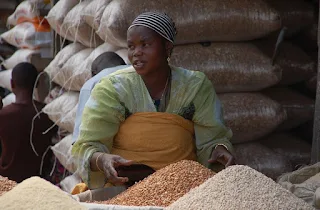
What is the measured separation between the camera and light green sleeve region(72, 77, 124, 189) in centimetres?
279

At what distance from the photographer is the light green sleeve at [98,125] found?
2789 millimetres

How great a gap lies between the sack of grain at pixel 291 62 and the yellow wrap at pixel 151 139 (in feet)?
3.89

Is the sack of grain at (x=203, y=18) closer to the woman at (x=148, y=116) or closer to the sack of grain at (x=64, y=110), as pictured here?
the woman at (x=148, y=116)

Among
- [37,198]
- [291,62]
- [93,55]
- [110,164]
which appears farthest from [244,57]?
[37,198]

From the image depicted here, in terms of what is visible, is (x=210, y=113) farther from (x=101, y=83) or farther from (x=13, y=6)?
(x=13, y=6)

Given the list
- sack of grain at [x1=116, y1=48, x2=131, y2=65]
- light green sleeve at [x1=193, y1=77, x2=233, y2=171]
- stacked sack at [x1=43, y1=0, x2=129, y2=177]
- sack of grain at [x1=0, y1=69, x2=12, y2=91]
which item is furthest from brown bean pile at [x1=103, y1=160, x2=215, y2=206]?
sack of grain at [x1=0, y1=69, x2=12, y2=91]

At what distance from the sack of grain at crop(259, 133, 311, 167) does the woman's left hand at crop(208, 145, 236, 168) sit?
101cm

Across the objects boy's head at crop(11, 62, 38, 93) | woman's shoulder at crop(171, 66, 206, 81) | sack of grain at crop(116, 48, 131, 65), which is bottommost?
boy's head at crop(11, 62, 38, 93)

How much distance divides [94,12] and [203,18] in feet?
2.28

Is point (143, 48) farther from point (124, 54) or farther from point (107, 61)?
point (124, 54)

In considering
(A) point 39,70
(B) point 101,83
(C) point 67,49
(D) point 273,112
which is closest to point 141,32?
(B) point 101,83

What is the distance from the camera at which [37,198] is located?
186 cm

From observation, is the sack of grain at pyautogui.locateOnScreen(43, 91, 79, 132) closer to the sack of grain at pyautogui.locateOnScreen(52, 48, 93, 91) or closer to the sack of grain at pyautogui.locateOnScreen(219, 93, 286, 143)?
the sack of grain at pyautogui.locateOnScreen(52, 48, 93, 91)

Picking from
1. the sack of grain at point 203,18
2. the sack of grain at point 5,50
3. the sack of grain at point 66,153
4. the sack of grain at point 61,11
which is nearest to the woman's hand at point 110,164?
the sack of grain at point 203,18
